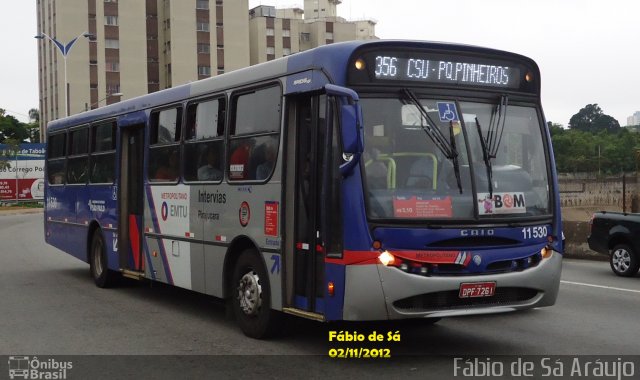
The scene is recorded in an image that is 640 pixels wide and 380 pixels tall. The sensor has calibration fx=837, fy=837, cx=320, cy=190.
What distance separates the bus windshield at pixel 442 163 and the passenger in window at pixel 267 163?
4.69ft

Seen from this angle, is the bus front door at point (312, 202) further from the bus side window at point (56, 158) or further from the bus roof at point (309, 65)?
the bus side window at point (56, 158)

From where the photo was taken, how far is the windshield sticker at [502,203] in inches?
303

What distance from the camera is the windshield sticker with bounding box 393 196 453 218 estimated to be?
7422 mm

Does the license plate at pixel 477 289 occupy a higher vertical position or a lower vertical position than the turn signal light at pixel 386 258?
lower

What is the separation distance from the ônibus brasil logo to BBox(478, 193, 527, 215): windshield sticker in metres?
4.04

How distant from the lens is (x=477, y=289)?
24.8 ft

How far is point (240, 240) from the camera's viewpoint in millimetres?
9281

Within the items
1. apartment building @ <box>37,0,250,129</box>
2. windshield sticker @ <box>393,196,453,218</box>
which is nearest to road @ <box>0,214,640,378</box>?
windshield sticker @ <box>393,196,453,218</box>

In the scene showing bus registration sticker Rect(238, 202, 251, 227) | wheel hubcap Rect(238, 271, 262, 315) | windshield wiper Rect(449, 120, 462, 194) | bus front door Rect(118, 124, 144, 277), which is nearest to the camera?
windshield wiper Rect(449, 120, 462, 194)

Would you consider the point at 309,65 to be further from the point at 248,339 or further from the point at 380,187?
the point at 248,339

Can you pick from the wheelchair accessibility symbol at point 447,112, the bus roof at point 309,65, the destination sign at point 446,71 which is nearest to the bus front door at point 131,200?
the bus roof at point 309,65

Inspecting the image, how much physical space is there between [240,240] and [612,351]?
403 cm

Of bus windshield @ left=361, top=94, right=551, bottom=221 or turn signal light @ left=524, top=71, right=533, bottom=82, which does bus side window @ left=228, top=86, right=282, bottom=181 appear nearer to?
bus windshield @ left=361, top=94, right=551, bottom=221

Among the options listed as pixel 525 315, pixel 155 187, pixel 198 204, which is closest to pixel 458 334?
pixel 525 315
